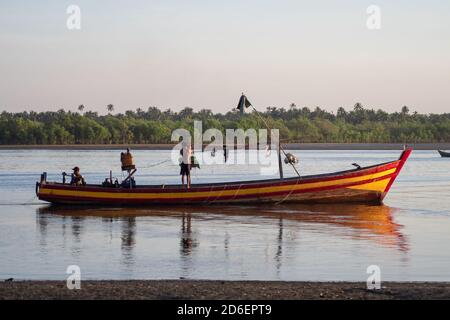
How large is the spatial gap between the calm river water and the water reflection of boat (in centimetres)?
3

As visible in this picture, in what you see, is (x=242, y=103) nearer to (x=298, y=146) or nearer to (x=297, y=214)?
(x=297, y=214)

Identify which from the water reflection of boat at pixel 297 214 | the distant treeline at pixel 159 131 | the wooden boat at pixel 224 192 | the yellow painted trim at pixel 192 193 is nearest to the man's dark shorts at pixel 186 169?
the wooden boat at pixel 224 192

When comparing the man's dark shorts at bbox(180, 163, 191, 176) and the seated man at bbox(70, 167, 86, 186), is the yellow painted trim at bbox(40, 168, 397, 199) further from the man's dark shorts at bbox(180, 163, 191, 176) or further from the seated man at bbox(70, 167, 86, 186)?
the man's dark shorts at bbox(180, 163, 191, 176)

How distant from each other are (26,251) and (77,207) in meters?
11.0

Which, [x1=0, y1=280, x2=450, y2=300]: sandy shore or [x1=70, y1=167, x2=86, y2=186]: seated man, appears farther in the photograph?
[x1=70, y1=167, x2=86, y2=186]: seated man

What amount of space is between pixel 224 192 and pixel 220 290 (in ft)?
55.4

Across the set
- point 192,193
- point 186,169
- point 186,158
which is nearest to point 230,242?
point 192,193

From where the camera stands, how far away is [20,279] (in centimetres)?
1447

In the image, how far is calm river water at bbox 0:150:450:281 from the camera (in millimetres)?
15742

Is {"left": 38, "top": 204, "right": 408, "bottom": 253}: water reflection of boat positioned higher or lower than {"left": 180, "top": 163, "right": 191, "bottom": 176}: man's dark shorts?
lower

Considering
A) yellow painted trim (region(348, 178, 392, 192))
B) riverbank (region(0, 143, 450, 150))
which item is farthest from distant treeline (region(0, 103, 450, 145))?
yellow painted trim (region(348, 178, 392, 192))

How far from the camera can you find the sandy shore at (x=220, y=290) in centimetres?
1193
